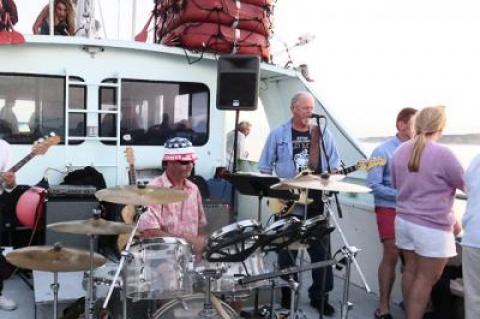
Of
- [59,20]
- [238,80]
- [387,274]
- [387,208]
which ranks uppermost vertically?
[59,20]

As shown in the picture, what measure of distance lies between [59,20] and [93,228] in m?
4.72

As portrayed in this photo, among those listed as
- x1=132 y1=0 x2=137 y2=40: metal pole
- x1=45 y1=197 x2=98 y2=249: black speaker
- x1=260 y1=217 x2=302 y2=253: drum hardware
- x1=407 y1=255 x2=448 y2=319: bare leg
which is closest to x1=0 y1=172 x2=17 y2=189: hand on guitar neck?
x1=45 y1=197 x2=98 y2=249: black speaker

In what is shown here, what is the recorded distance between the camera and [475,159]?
3.40 meters

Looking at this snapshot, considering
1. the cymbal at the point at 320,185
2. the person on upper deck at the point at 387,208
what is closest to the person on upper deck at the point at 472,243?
the cymbal at the point at 320,185

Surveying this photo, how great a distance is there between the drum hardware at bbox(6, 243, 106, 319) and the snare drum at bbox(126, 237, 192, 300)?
22cm

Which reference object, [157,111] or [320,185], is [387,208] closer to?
[320,185]

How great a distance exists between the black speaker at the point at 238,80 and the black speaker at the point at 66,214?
5.59ft

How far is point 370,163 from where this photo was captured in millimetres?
4281

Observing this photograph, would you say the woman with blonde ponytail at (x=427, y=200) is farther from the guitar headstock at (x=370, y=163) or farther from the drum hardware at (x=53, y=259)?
the drum hardware at (x=53, y=259)

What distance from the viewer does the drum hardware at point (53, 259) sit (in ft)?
10.2

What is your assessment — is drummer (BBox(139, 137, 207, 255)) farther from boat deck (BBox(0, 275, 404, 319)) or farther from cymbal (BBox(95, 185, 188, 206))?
boat deck (BBox(0, 275, 404, 319))

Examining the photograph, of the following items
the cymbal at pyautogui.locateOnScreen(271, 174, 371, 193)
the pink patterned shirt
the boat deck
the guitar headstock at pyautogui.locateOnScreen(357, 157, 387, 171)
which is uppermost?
the guitar headstock at pyautogui.locateOnScreen(357, 157, 387, 171)

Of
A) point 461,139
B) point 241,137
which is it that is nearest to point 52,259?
point 241,137

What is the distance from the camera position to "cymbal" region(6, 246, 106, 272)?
311 cm
